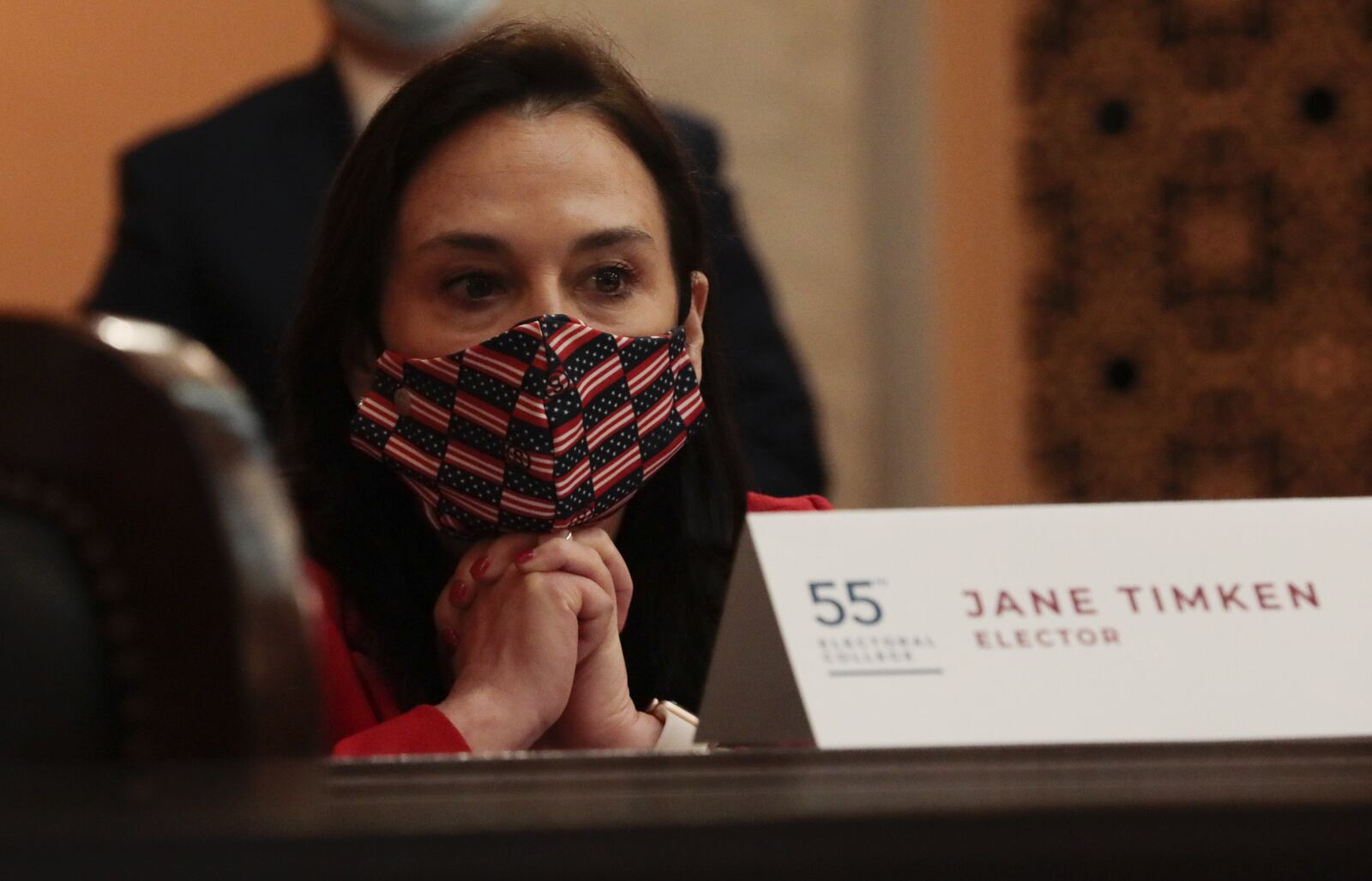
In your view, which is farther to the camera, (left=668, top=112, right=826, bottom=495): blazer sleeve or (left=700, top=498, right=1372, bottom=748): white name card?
(left=668, top=112, right=826, bottom=495): blazer sleeve

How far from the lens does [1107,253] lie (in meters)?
3.69

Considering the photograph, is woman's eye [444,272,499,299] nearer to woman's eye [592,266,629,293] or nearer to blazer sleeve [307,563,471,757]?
woman's eye [592,266,629,293]

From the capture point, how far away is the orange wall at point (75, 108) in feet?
10.6

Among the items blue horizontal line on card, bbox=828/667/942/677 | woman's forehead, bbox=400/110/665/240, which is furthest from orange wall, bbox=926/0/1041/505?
blue horizontal line on card, bbox=828/667/942/677

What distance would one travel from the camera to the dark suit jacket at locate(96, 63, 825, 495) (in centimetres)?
232

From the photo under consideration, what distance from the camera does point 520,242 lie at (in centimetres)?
142

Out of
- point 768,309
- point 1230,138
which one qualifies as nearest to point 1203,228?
point 1230,138

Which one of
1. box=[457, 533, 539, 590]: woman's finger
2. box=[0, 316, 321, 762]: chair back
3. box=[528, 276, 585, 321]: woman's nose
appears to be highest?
box=[0, 316, 321, 762]: chair back

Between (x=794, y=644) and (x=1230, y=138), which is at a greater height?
(x=794, y=644)

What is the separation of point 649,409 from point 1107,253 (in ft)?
8.12

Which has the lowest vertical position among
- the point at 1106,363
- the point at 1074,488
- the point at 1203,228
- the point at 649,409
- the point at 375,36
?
the point at 1074,488

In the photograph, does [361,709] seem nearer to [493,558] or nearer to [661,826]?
[493,558]

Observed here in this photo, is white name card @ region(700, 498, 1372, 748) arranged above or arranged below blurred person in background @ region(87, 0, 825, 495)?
above

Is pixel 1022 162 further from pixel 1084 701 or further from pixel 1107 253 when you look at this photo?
pixel 1084 701
